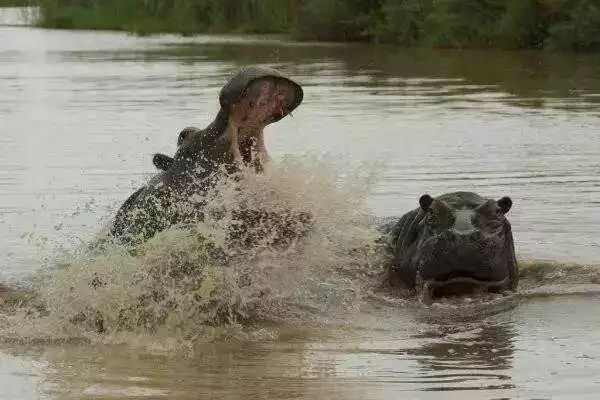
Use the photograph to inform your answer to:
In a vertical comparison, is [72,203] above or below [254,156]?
below

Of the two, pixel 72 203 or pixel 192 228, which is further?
pixel 72 203

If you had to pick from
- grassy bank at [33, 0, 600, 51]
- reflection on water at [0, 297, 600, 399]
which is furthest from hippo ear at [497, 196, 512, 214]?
grassy bank at [33, 0, 600, 51]

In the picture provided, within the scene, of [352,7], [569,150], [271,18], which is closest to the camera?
[569,150]

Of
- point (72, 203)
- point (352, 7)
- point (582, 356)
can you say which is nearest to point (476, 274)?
point (582, 356)

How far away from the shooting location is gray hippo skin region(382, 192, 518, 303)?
7.23 metres

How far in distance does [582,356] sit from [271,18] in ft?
135

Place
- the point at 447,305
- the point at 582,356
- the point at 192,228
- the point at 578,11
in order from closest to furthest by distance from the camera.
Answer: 1. the point at 582,356
2. the point at 192,228
3. the point at 447,305
4. the point at 578,11

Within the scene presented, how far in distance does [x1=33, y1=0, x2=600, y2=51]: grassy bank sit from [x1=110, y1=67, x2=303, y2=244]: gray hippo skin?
25029mm

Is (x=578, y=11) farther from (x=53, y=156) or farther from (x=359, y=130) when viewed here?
(x=53, y=156)

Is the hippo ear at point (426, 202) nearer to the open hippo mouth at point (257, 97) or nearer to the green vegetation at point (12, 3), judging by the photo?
the open hippo mouth at point (257, 97)

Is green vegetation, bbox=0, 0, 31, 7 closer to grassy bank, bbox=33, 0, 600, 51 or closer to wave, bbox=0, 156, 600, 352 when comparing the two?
grassy bank, bbox=33, 0, 600, 51

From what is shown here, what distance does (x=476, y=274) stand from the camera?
24.0ft

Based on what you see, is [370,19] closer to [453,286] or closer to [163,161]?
[453,286]

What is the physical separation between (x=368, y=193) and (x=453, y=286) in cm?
165
